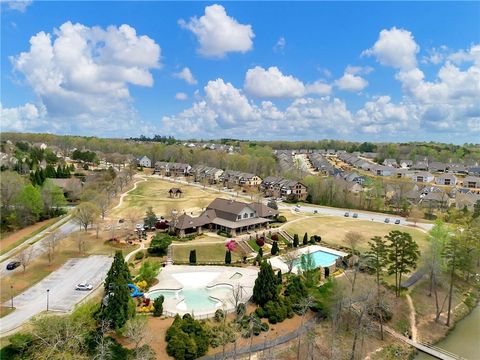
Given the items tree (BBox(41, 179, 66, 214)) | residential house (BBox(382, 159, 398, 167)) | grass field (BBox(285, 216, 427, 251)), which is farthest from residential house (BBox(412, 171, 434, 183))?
tree (BBox(41, 179, 66, 214))

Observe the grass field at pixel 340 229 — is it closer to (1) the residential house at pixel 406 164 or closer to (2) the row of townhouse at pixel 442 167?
(2) the row of townhouse at pixel 442 167

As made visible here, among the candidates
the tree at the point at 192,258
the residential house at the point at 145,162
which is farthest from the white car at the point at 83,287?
the residential house at the point at 145,162

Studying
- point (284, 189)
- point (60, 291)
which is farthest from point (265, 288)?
point (284, 189)

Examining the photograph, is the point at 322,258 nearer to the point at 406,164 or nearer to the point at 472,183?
the point at 472,183

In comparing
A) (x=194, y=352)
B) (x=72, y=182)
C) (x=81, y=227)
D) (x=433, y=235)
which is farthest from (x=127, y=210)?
(x=433, y=235)

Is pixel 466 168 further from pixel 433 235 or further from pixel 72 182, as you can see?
pixel 72 182

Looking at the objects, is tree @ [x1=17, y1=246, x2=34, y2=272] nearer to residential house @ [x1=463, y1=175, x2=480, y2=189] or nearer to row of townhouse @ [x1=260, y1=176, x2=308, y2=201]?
row of townhouse @ [x1=260, y1=176, x2=308, y2=201]
